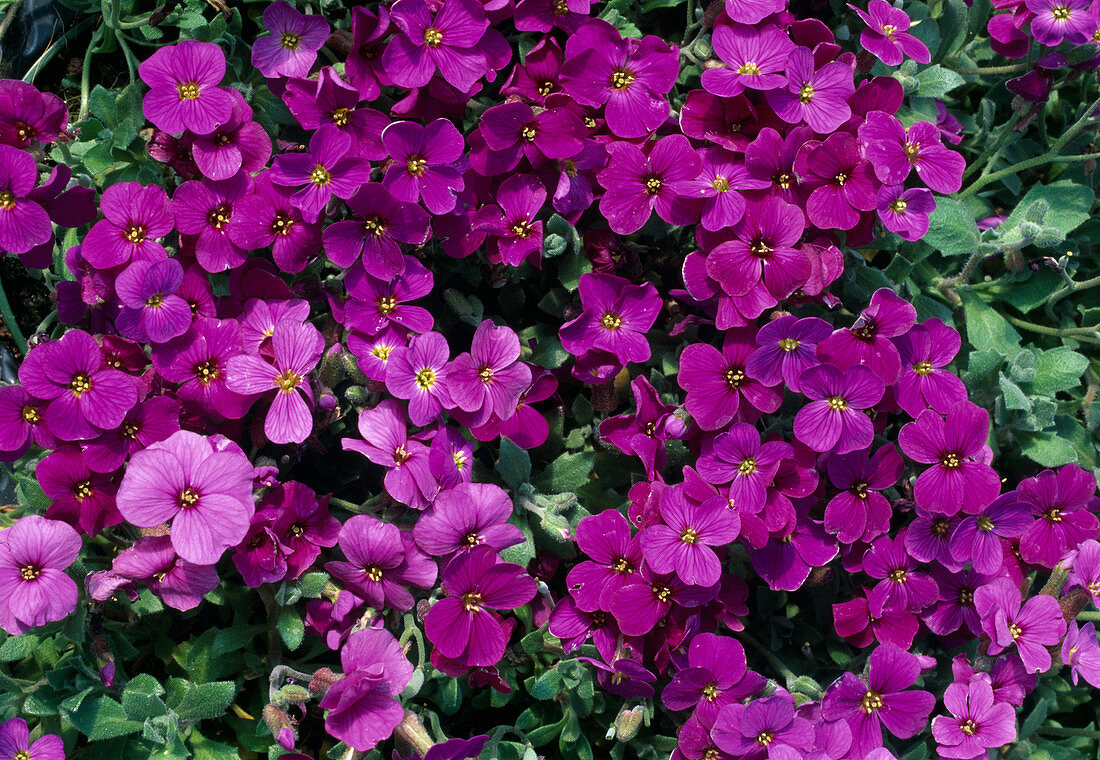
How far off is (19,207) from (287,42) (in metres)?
0.85

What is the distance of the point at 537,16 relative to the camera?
2605mm

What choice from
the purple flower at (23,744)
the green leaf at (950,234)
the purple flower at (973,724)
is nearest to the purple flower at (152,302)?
the purple flower at (23,744)

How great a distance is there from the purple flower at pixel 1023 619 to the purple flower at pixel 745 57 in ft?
5.09

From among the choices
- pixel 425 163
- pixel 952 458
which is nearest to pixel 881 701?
pixel 952 458

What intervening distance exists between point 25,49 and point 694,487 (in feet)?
8.65

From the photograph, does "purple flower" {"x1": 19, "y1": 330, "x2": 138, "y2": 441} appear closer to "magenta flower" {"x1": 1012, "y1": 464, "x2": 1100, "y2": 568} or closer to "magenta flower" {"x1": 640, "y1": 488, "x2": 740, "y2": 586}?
"magenta flower" {"x1": 640, "y1": 488, "x2": 740, "y2": 586}

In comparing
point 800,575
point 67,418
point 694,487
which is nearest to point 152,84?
point 67,418

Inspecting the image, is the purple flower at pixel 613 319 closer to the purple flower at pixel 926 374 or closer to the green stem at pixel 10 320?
the purple flower at pixel 926 374

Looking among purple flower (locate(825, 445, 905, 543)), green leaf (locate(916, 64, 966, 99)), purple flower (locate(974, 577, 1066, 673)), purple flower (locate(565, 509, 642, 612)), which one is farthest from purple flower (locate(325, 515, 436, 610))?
green leaf (locate(916, 64, 966, 99))

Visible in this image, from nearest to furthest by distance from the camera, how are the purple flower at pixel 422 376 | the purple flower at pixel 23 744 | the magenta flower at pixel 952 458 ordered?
the purple flower at pixel 23 744
the purple flower at pixel 422 376
the magenta flower at pixel 952 458

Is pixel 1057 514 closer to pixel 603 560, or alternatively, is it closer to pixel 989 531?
pixel 989 531

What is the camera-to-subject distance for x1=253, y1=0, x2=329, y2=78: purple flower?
2.50 m

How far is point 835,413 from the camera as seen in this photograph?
2387mm

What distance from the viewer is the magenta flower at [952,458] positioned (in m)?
2.45
